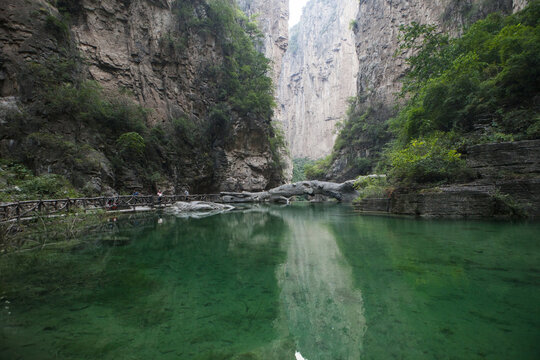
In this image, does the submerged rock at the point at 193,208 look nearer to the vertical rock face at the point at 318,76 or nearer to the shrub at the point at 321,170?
the shrub at the point at 321,170

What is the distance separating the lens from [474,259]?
2977 millimetres

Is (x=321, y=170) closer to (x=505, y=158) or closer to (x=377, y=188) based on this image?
(x=377, y=188)

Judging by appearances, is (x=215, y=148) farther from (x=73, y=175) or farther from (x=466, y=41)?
(x=466, y=41)

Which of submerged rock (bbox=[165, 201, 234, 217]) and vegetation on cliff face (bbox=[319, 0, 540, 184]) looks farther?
submerged rock (bbox=[165, 201, 234, 217])

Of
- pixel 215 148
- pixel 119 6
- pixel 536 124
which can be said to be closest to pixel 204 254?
pixel 536 124

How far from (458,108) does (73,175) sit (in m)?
16.0

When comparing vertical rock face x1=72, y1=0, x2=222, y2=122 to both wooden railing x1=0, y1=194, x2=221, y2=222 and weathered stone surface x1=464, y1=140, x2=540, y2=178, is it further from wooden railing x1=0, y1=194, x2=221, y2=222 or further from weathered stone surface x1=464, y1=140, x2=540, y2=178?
weathered stone surface x1=464, y1=140, x2=540, y2=178

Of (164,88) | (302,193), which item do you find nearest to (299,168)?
(302,193)

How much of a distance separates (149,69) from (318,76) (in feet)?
171

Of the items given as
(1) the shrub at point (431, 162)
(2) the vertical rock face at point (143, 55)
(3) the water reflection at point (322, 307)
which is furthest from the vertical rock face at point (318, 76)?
(3) the water reflection at point (322, 307)

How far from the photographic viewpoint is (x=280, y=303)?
81.1 inches

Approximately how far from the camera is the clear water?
1401 millimetres

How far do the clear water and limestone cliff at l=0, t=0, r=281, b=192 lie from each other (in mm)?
10589

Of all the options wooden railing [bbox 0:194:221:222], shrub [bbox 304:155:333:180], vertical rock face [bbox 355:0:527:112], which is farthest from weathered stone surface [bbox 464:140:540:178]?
shrub [bbox 304:155:333:180]
